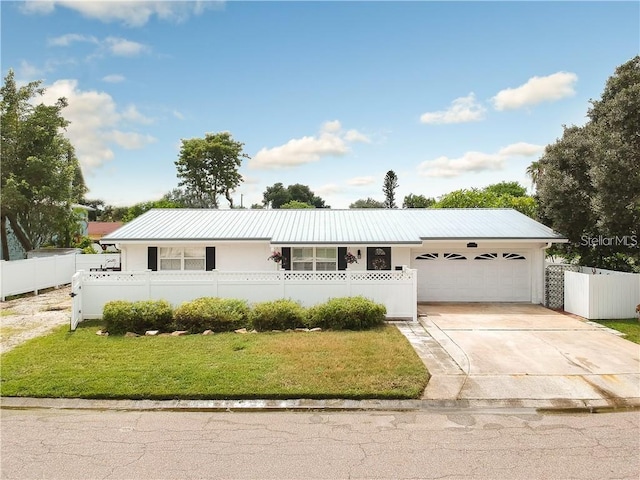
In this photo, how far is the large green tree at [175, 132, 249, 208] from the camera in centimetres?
4472

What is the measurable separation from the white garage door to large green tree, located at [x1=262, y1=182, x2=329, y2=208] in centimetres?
5838

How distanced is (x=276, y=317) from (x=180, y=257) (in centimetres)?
625

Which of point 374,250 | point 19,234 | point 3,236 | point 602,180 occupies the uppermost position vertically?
point 602,180

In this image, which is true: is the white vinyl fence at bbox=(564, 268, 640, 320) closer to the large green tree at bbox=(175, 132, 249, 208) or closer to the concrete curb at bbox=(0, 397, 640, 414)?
the concrete curb at bbox=(0, 397, 640, 414)

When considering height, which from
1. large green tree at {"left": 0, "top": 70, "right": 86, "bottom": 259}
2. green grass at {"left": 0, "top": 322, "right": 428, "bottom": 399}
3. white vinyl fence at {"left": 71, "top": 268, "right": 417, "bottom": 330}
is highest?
large green tree at {"left": 0, "top": 70, "right": 86, "bottom": 259}

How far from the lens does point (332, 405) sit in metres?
6.28

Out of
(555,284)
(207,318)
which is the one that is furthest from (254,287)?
(555,284)

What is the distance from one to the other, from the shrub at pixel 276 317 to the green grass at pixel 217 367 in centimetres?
50

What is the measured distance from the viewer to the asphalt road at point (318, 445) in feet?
14.7

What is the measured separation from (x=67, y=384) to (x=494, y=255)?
14.3m

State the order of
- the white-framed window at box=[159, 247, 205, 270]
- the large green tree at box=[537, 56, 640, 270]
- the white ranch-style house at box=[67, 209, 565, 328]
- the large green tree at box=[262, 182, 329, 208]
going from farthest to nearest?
the large green tree at box=[262, 182, 329, 208] < the white-framed window at box=[159, 247, 205, 270] < the white ranch-style house at box=[67, 209, 565, 328] < the large green tree at box=[537, 56, 640, 270]

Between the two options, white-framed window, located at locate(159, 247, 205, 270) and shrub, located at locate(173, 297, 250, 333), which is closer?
shrub, located at locate(173, 297, 250, 333)

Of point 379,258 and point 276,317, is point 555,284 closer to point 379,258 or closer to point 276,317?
point 379,258

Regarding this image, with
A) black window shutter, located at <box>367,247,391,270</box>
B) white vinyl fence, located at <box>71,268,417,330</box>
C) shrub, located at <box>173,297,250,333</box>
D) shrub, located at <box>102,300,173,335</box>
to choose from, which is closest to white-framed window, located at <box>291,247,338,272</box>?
black window shutter, located at <box>367,247,391,270</box>
